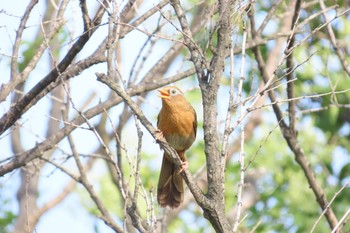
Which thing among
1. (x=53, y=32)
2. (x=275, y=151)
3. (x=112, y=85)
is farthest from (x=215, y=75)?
(x=275, y=151)

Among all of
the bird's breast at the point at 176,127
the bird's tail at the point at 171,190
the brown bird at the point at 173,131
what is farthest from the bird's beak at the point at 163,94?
the bird's tail at the point at 171,190

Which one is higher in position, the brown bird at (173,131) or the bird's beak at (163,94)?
the bird's beak at (163,94)

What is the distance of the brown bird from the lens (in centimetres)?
648

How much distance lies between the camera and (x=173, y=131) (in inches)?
261

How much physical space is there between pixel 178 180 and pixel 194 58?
2.33 metres

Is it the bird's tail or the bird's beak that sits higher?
the bird's beak

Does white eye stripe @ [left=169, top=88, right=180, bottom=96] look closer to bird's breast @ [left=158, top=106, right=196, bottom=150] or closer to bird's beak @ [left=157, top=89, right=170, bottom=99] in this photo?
bird's beak @ [left=157, top=89, right=170, bottom=99]

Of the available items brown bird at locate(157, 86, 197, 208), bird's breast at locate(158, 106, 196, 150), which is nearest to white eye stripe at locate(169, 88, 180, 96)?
brown bird at locate(157, 86, 197, 208)

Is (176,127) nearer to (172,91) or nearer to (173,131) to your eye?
(173,131)

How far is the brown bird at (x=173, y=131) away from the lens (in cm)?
648

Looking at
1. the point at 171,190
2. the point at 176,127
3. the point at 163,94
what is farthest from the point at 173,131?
the point at 171,190

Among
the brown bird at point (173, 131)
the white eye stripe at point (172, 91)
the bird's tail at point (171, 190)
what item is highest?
the white eye stripe at point (172, 91)

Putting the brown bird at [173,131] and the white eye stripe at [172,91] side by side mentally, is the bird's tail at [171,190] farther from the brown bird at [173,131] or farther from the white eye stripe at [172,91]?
the white eye stripe at [172,91]

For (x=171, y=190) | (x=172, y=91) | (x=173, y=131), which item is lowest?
(x=171, y=190)
